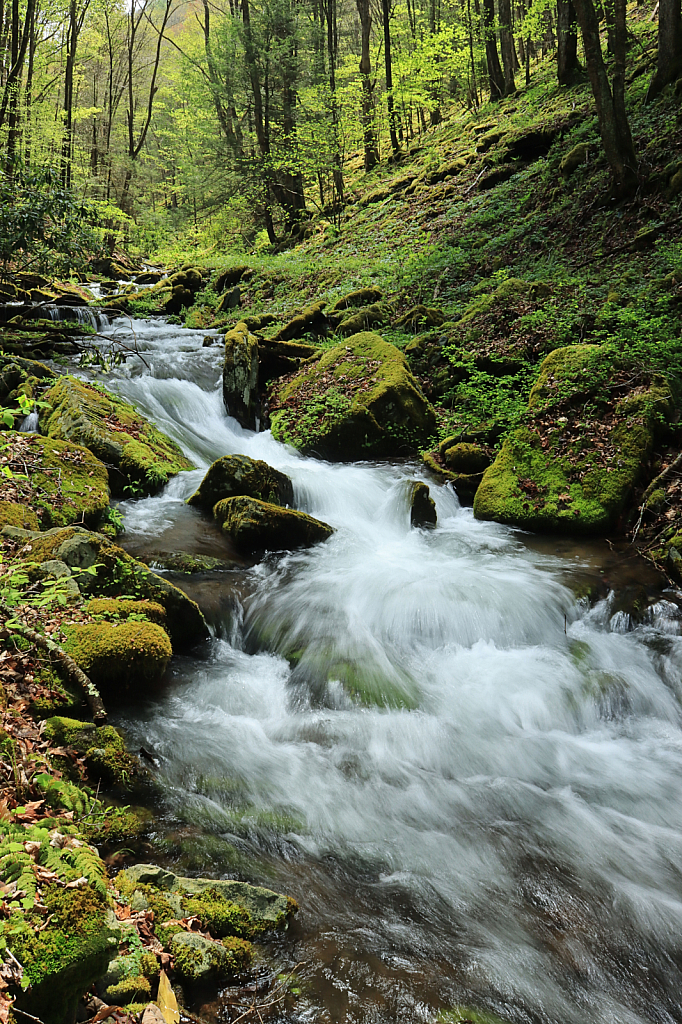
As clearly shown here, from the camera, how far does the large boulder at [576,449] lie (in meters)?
7.19

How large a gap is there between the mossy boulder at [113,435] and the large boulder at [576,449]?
15.1 feet

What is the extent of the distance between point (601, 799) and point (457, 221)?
48.3 ft

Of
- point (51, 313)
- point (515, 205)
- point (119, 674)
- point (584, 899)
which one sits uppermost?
point (515, 205)

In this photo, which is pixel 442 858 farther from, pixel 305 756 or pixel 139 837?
pixel 139 837

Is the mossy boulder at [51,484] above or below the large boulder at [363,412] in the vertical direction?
below

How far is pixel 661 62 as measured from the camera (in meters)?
12.4

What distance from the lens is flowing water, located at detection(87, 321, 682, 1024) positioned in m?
2.71

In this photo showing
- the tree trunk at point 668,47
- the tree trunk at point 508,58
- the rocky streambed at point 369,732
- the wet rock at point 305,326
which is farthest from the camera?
the tree trunk at point 508,58

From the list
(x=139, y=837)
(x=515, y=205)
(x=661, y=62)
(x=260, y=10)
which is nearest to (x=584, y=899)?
(x=139, y=837)

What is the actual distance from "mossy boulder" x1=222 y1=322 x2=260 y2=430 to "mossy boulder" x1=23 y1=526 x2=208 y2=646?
6433 mm

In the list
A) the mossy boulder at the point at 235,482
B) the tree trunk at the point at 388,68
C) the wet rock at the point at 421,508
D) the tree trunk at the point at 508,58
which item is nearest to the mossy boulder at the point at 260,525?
the mossy boulder at the point at 235,482

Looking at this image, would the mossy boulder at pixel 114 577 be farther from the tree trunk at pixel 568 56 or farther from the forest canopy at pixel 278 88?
the tree trunk at pixel 568 56

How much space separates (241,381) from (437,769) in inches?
335

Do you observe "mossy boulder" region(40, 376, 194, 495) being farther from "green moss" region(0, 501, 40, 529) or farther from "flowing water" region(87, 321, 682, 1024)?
"green moss" region(0, 501, 40, 529)
